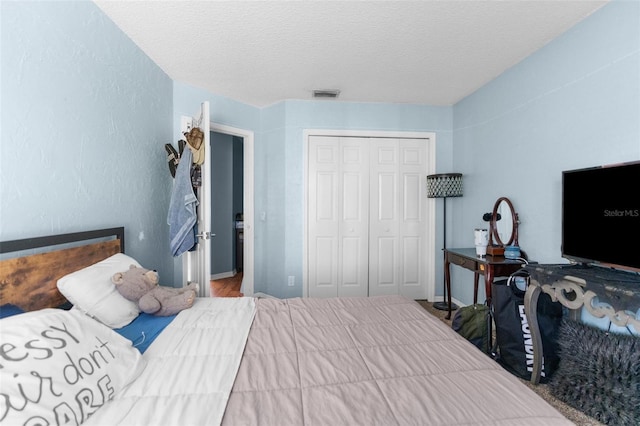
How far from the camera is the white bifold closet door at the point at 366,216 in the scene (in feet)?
11.8

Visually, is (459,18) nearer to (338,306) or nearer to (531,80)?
(531,80)

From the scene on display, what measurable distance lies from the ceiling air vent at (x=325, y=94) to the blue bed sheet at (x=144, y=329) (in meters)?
2.64

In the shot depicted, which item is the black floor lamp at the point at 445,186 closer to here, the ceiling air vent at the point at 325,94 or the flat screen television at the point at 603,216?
the flat screen television at the point at 603,216

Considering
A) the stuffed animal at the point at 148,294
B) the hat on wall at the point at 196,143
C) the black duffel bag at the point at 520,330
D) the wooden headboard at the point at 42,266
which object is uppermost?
the hat on wall at the point at 196,143

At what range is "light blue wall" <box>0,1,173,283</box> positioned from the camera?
1323mm

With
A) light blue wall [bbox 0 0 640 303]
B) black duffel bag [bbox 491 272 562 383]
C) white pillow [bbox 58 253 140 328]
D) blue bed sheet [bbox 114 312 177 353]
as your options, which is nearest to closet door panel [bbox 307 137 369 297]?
light blue wall [bbox 0 0 640 303]

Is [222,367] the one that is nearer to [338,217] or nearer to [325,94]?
[338,217]

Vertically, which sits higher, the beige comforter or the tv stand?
the tv stand

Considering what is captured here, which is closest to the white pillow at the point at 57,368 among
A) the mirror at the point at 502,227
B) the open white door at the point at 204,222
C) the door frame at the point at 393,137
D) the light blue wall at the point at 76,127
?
the light blue wall at the point at 76,127

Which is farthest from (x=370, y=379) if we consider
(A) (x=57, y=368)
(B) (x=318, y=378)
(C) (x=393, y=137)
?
(C) (x=393, y=137)

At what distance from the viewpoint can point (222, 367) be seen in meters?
1.11

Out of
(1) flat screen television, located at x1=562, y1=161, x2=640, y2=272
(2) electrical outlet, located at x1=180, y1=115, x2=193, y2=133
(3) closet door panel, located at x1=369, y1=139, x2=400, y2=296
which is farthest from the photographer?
(3) closet door panel, located at x1=369, y1=139, x2=400, y2=296

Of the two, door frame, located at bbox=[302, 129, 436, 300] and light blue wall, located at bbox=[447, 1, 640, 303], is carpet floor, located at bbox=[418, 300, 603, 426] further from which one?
door frame, located at bbox=[302, 129, 436, 300]

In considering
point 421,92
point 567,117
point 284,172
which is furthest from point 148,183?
point 567,117
